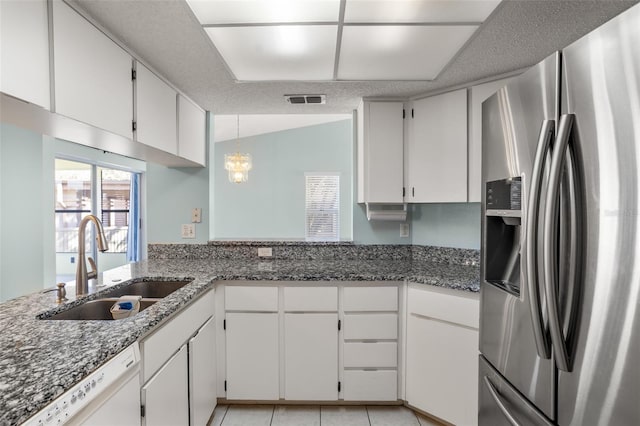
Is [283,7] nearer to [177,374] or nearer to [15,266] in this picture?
[177,374]

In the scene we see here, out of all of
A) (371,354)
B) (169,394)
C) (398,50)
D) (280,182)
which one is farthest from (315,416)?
(280,182)

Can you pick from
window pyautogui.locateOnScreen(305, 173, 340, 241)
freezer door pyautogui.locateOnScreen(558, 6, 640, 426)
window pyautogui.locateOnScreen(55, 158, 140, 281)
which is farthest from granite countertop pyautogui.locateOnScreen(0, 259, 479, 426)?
window pyautogui.locateOnScreen(305, 173, 340, 241)

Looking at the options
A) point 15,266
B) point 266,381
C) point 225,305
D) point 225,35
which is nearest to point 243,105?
point 225,35

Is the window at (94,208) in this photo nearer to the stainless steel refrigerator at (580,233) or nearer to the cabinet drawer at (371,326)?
the cabinet drawer at (371,326)

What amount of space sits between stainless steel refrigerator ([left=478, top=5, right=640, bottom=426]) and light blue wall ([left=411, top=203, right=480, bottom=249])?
135 centimetres

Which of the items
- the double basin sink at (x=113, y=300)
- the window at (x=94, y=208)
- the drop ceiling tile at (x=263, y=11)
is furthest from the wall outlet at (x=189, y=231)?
the window at (x=94, y=208)

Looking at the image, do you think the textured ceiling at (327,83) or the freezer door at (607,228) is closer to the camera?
the freezer door at (607,228)

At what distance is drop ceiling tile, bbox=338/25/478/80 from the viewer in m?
1.43

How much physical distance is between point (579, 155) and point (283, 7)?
1.17 meters

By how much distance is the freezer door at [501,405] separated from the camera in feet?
3.05

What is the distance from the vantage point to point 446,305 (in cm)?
181

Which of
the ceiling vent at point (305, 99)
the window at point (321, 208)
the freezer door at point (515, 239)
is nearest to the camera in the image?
the freezer door at point (515, 239)

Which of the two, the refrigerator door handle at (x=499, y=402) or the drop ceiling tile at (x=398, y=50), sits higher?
the drop ceiling tile at (x=398, y=50)

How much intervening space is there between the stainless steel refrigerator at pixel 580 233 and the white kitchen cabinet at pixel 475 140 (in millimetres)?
1044
